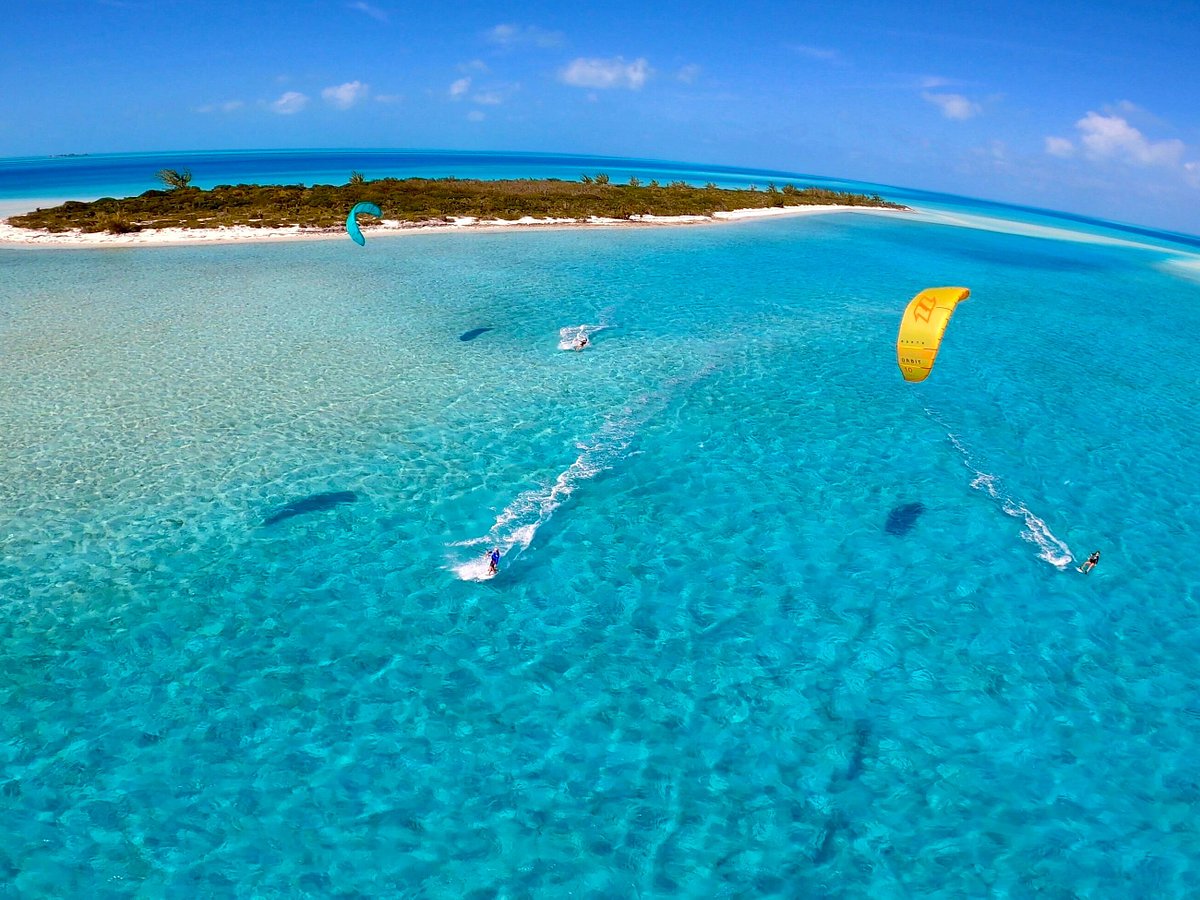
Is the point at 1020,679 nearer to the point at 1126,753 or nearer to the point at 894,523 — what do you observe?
the point at 1126,753

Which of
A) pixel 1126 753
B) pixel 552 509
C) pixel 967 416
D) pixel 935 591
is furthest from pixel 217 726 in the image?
pixel 967 416

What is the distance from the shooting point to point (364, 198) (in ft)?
215

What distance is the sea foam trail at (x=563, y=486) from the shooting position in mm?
15265

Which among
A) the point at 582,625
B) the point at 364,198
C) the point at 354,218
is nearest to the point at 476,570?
the point at 582,625

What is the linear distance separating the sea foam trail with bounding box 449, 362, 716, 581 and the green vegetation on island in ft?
A: 145

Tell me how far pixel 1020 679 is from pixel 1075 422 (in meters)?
15.7

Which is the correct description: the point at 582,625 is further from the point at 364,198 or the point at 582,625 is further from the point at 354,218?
the point at 364,198

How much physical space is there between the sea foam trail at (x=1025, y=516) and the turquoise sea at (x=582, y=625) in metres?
0.12

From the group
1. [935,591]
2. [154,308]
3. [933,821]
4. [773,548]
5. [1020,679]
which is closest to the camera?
[933,821]

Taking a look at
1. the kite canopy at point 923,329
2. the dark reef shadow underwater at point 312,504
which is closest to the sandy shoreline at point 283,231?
the dark reef shadow underwater at point 312,504

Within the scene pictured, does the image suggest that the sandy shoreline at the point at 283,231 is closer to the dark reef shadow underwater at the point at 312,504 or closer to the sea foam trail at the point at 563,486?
the sea foam trail at the point at 563,486

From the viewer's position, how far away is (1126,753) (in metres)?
11.1

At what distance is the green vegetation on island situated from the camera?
54156 mm

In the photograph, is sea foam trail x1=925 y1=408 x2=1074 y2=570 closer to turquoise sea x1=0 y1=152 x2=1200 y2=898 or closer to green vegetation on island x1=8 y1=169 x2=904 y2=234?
turquoise sea x1=0 y1=152 x2=1200 y2=898
